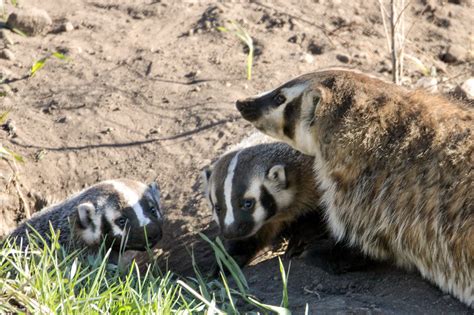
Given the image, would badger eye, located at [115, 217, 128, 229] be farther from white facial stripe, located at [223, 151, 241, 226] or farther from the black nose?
white facial stripe, located at [223, 151, 241, 226]

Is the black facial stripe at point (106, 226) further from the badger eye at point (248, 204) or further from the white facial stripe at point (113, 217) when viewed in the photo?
the badger eye at point (248, 204)

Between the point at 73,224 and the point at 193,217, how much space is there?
2.13ft

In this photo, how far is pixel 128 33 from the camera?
585 cm

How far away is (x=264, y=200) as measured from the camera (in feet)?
13.4

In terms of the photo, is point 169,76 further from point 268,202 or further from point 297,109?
point 297,109

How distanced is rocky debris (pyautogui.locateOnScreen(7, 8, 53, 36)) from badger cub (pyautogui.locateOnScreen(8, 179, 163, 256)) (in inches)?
68.1

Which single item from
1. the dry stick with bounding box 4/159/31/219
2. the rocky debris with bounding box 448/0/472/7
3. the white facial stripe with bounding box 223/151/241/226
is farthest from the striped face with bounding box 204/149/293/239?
the rocky debris with bounding box 448/0/472/7

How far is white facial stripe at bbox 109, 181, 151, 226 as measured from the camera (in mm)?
4297

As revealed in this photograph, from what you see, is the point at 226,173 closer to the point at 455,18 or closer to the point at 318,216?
the point at 318,216

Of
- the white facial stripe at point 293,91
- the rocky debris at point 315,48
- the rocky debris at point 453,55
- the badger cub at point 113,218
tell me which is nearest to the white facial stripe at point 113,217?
the badger cub at point 113,218

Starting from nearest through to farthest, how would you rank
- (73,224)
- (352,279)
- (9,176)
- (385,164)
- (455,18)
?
(385,164)
(352,279)
(73,224)
(9,176)
(455,18)

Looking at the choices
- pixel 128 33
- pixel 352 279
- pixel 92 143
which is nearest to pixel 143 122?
pixel 92 143

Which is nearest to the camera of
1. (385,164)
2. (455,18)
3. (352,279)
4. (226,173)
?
(385,164)

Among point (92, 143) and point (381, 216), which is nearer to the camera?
point (381, 216)
